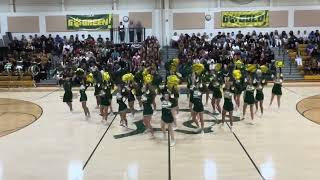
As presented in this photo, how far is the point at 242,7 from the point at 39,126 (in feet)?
69.3

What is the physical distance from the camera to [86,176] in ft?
31.3

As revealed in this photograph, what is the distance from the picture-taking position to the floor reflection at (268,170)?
9266mm

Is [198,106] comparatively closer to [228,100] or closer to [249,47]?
[228,100]

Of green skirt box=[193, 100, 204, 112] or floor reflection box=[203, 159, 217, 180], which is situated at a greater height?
green skirt box=[193, 100, 204, 112]

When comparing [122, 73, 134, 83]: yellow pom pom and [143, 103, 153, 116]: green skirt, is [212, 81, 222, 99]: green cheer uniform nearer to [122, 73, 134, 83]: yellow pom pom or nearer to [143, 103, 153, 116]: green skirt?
[122, 73, 134, 83]: yellow pom pom

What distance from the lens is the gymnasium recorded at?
34.4 ft

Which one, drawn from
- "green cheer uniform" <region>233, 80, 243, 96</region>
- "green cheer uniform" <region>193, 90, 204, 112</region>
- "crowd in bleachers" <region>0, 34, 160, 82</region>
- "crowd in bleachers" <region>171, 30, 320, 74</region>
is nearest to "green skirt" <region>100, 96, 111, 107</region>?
"green cheer uniform" <region>193, 90, 204, 112</region>

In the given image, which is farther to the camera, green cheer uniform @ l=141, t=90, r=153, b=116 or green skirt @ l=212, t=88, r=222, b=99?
green skirt @ l=212, t=88, r=222, b=99

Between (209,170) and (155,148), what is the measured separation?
90.4 inches

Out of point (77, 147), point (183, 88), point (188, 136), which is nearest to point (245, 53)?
point (183, 88)

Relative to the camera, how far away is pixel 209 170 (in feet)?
31.9

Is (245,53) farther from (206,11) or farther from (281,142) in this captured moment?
(281,142)

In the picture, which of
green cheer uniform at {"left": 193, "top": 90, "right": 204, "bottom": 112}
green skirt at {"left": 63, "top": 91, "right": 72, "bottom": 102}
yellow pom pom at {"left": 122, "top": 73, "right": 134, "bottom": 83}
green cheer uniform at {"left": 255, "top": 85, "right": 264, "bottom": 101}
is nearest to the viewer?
green cheer uniform at {"left": 193, "top": 90, "right": 204, "bottom": 112}

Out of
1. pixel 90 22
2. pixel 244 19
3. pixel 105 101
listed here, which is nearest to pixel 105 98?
pixel 105 101
